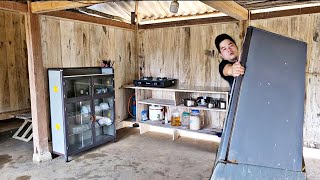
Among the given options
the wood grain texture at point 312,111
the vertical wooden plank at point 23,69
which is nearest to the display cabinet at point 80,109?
the vertical wooden plank at point 23,69

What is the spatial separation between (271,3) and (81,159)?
10.1 ft

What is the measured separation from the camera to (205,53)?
4062 mm

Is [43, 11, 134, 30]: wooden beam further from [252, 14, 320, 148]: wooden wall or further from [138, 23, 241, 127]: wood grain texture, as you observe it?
[252, 14, 320, 148]: wooden wall

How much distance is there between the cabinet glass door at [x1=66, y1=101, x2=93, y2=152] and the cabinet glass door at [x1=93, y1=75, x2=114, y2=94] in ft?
0.90

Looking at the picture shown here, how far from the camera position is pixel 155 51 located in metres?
4.55

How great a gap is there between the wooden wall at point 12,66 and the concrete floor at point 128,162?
1424 millimetres

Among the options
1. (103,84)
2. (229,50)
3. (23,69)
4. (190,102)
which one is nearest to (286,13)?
(190,102)

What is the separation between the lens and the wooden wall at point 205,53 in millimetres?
3320

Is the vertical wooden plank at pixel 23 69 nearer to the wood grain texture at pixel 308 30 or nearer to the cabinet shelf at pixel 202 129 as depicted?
the cabinet shelf at pixel 202 129

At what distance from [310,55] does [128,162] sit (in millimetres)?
2765


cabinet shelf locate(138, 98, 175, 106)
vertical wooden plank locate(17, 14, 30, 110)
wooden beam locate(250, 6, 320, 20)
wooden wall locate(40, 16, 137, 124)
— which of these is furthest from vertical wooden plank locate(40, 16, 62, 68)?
wooden beam locate(250, 6, 320, 20)

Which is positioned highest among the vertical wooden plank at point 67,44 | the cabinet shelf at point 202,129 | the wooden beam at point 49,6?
the wooden beam at point 49,6

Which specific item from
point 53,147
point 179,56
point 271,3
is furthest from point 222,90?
point 53,147

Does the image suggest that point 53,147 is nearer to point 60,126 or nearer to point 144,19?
point 60,126
